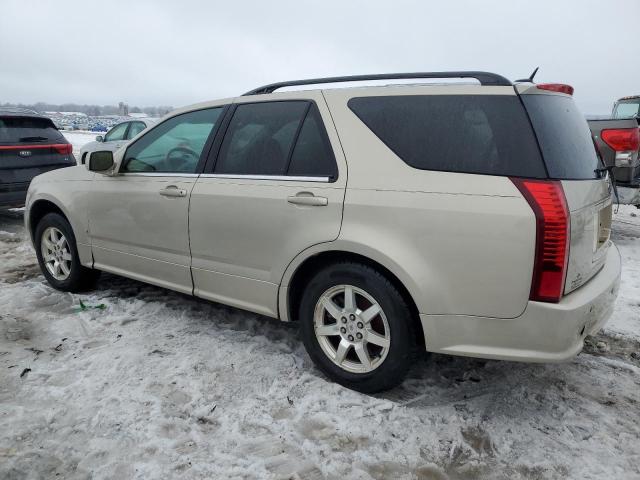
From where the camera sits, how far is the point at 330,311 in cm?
283

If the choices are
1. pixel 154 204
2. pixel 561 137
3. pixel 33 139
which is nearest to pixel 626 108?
pixel 561 137

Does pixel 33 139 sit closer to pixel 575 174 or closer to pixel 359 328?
pixel 359 328

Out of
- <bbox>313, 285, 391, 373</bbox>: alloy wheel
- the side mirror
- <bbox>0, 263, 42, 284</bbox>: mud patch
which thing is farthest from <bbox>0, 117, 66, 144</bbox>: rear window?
<bbox>313, 285, 391, 373</bbox>: alloy wheel

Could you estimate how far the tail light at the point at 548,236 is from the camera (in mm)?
2156

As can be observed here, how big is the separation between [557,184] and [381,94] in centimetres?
109

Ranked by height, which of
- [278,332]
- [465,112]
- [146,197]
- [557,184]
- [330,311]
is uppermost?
[465,112]

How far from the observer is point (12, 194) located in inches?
269

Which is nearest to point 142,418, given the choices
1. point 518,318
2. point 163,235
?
point 163,235

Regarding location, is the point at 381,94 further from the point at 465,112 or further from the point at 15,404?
the point at 15,404

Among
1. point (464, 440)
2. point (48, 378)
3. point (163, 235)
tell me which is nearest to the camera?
point (464, 440)

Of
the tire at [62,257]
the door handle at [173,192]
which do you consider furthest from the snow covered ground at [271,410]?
the door handle at [173,192]

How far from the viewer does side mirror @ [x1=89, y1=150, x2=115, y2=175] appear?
12.5 ft

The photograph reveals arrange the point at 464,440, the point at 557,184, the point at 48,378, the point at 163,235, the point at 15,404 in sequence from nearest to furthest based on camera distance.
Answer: the point at 557,184 < the point at 464,440 < the point at 15,404 < the point at 48,378 < the point at 163,235

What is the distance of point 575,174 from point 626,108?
439 inches
